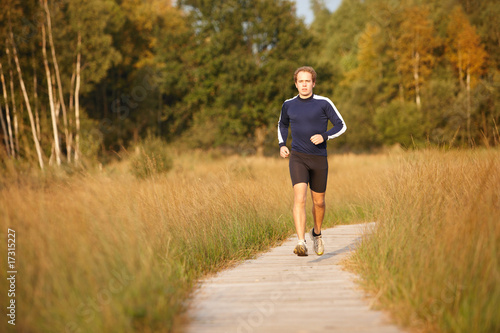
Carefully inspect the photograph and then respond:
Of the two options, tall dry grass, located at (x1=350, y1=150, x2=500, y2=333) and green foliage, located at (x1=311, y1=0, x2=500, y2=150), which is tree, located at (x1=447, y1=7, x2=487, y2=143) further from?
tall dry grass, located at (x1=350, y1=150, x2=500, y2=333)

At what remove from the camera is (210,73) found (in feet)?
92.5

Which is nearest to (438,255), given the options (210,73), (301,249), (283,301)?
(283,301)

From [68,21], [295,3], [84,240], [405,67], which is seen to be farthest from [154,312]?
[405,67]

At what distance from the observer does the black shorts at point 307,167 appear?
5.80 m

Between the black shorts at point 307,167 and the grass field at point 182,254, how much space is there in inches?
33.9

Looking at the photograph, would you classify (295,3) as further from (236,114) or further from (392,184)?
(392,184)

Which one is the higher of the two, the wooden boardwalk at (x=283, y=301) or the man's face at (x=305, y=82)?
the man's face at (x=305, y=82)

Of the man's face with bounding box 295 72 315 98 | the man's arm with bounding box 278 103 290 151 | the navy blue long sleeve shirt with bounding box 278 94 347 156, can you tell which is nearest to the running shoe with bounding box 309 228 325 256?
the navy blue long sleeve shirt with bounding box 278 94 347 156

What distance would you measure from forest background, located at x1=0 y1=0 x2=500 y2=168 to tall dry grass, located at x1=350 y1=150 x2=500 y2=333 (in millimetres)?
15575

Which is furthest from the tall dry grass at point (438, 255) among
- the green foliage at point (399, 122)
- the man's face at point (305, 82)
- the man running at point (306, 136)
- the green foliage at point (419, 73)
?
the green foliage at point (399, 122)

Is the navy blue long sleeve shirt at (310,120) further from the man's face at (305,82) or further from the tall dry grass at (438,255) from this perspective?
the tall dry grass at (438,255)

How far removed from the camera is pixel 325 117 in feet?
19.1

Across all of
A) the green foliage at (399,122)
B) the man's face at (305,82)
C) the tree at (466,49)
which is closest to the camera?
the man's face at (305,82)

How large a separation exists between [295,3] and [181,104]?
9.47m
